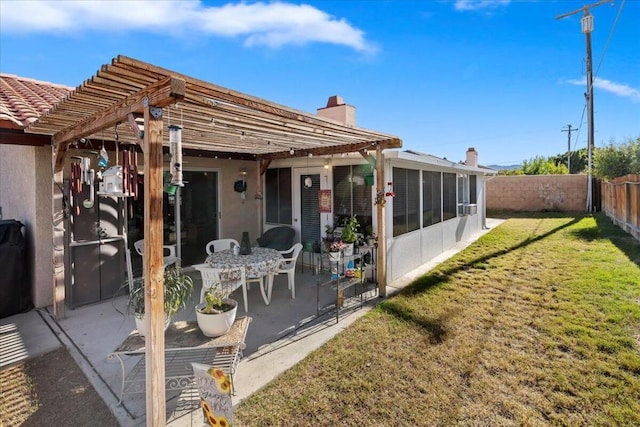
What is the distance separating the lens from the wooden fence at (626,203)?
8.88 meters

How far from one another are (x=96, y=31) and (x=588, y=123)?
2080 centimetres

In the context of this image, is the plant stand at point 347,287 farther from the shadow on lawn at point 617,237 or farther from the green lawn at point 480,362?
the shadow on lawn at point 617,237

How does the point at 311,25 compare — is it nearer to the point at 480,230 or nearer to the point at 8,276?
the point at 8,276

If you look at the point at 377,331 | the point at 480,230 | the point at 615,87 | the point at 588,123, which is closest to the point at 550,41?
the point at 588,123

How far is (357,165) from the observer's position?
20.8 feet

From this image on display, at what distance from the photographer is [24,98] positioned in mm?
4895

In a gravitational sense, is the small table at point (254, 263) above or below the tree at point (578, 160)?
below

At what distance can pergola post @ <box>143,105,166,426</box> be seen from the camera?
88.8 inches

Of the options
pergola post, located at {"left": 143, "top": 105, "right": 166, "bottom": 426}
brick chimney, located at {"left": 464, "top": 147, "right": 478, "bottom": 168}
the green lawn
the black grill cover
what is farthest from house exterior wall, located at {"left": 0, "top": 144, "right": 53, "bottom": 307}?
brick chimney, located at {"left": 464, "top": 147, "right": 478, "bottom": 168}

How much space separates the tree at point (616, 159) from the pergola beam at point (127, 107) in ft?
58.5

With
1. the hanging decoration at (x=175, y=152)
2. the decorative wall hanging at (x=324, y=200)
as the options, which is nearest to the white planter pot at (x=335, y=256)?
the decorative wall hanging at (x=324, y=200)

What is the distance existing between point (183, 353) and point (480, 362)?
116 inches

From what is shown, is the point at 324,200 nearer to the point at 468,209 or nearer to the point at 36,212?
the point at 36,212

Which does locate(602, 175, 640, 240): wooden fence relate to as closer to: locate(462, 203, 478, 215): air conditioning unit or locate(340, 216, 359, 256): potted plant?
locate(462, 203, 478, 215): air conditioning unit
